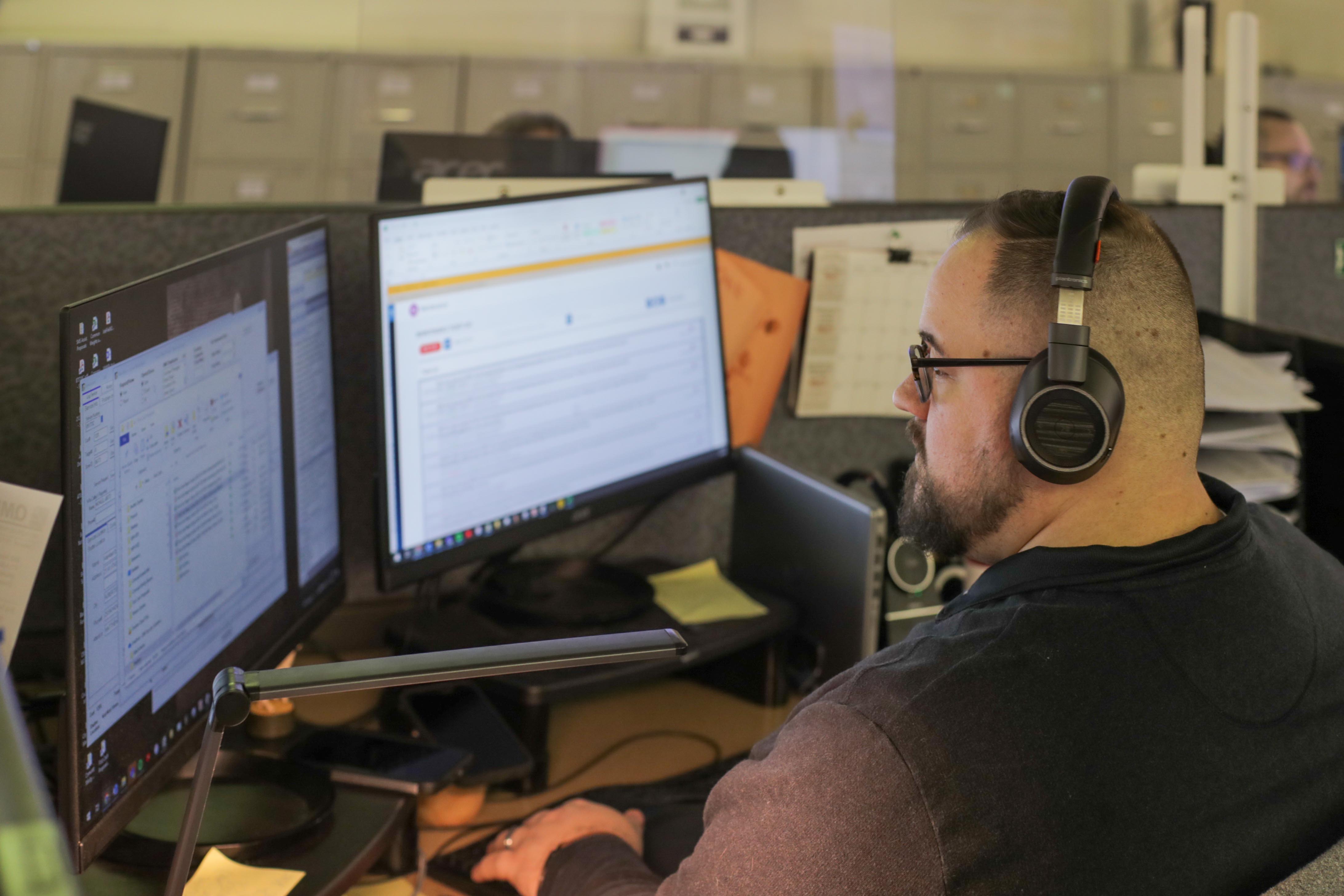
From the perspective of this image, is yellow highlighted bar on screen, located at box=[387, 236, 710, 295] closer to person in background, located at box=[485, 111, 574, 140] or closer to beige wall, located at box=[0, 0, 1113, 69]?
person in background, located at box=[485, 111, 574, 140]

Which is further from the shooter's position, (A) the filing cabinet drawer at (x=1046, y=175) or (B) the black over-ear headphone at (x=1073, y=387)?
(A) the filing cabinet drawer at (x=1046, y=175)

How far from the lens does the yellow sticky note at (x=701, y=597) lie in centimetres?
100

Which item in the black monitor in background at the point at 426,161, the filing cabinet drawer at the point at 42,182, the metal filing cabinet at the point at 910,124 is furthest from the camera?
the metal filing cabinet at the point at 910,124

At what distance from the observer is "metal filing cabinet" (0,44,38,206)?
321cm

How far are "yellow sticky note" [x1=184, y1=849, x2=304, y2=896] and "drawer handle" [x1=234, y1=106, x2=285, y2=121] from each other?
2.94 meters

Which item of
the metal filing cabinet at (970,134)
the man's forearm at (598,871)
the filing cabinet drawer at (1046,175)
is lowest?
the man's forearm at (598,871)

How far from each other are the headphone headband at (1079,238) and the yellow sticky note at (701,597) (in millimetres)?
501

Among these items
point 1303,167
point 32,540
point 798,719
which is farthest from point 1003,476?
point 1303,167

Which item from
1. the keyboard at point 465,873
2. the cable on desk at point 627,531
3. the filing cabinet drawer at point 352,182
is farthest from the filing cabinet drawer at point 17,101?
the keyboard at point 465,873

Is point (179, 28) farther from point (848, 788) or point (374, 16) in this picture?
point (848, 788)

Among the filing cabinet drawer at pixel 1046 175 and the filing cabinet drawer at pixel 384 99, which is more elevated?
the filing cabinet drawer at pixel 384 99

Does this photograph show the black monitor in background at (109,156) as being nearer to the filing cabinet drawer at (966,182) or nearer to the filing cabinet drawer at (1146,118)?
the filing cabinet drawer at (966,182)

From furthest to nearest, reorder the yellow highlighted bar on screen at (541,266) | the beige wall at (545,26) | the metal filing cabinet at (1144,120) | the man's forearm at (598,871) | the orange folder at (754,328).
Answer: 1. the metal filing cabinet at (1144,120)
2. the beige wall at (545,26)
3. the orange folder at (754,328)
4. the yellow highlighted bar on screen at (541,266)
5. the man's forearm at (598,871)

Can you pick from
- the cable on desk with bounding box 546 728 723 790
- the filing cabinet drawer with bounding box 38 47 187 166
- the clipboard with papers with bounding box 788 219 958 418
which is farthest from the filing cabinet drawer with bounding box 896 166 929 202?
the cable on desk with bounding box 546 728 723 790
